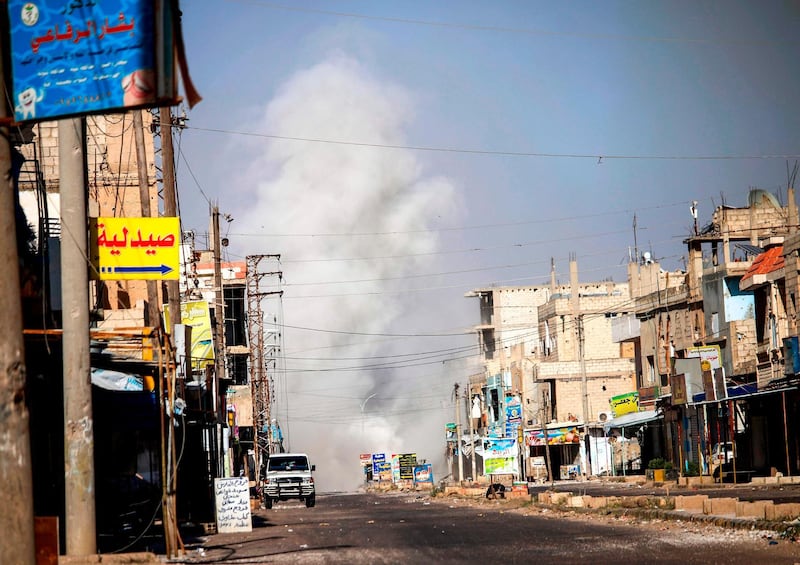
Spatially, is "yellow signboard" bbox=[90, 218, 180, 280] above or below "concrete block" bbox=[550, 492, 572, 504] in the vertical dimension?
above

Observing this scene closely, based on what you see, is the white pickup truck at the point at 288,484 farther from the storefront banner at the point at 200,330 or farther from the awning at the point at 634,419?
the awning at the point at 634,419

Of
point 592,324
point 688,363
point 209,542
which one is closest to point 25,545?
point 209,542

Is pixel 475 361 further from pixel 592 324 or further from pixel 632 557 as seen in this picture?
pixel 632 557

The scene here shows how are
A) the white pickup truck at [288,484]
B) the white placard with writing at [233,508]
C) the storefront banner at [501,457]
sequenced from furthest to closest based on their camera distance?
the white pickup truck at [288,484], the storefront banner at [501,457], the white placard with writing at [233,508]

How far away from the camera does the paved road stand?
55.5ft

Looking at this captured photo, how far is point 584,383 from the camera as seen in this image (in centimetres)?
8762

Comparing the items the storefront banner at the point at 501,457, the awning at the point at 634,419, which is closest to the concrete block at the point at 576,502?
the storefront banner at the point at 501,457

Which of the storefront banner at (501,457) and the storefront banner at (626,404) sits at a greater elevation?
the storefront banner at (626,404)

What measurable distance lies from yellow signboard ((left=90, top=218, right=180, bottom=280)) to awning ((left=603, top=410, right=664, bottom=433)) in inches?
1876

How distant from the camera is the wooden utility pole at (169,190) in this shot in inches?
1154

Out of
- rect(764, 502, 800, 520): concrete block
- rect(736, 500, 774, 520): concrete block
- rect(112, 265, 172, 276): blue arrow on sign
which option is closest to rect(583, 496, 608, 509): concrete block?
rect(736, 500, 774, 520): concrete block

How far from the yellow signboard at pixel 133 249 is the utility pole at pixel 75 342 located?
3067 millimetres

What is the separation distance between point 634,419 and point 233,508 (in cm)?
4665

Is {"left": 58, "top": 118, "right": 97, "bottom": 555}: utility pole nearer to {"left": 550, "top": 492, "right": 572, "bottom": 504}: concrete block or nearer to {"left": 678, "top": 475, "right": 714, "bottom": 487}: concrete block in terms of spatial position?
{"left": 550, "top": 492, "right": 572, "bottom": 504}: concrete block
